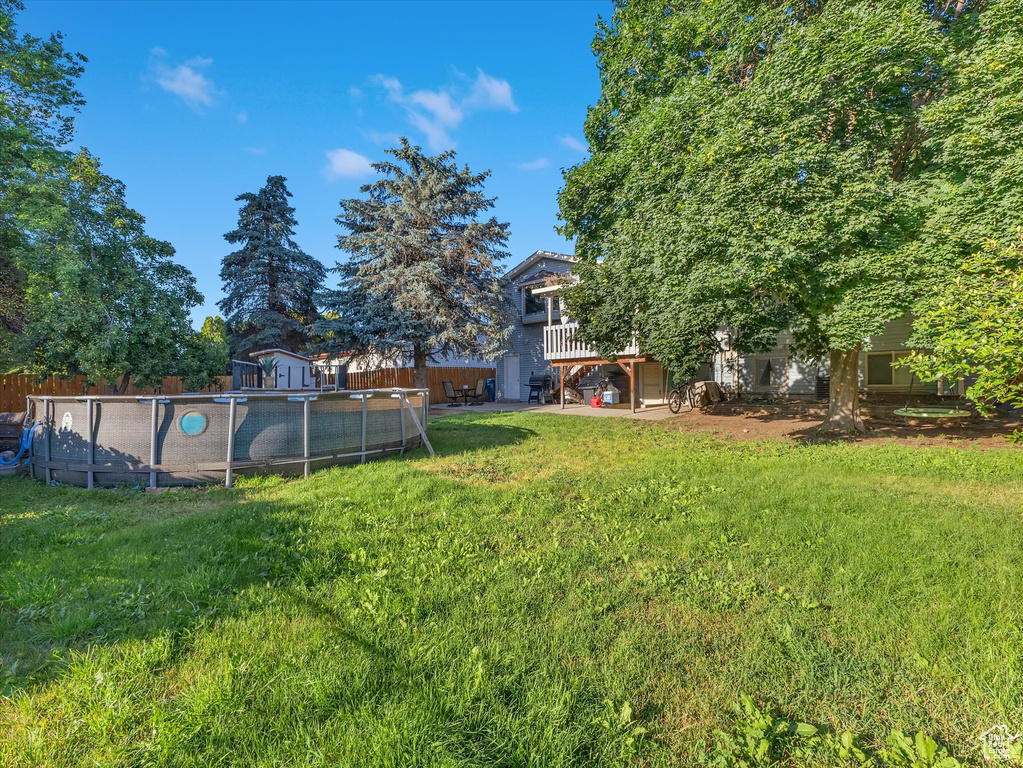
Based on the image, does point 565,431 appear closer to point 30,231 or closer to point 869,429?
point 869,429

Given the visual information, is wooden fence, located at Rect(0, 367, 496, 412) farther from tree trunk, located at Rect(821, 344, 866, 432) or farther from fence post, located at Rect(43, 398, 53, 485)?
tree trunk, located at Rect(821, 344, 866, 432)

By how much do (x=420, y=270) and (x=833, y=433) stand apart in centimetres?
1373

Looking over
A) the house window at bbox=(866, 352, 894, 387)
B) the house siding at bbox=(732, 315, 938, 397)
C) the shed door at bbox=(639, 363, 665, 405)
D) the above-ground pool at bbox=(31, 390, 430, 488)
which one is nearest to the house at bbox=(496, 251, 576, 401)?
the shed door at bbox=(639, 363, 665, 405)

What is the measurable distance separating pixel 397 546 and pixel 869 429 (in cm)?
1087

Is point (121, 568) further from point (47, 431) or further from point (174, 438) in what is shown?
point (47, 431)

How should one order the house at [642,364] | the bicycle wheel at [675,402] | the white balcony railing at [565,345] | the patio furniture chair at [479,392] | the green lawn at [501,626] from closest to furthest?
the green lawn at [501,626], the house at [642,364], the bicycle wheel at [675,402], the white balcony railing at [565,345], the patio furniture chair at [479,392]

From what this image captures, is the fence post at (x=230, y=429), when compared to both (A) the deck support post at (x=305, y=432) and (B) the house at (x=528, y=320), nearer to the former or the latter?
(A) the deck support post at (x=305, y=432)

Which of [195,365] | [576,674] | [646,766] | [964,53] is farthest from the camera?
[195,365]

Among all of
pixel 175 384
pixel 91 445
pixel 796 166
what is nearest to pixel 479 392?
pixel 175 384

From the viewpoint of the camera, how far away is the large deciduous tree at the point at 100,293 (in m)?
9.84

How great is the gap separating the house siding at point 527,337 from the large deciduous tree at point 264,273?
11.7 meters

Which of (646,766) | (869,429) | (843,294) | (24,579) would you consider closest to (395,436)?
(24,579)

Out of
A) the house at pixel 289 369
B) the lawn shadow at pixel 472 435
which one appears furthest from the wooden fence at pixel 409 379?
the lawn shadow at pixel 472 435

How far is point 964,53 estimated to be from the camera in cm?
662
